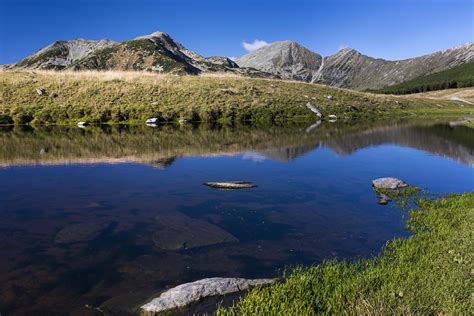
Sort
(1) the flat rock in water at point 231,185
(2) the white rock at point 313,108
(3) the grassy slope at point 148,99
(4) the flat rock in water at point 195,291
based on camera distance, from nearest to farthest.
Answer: (4) the flat rock in water at point 195,291 < (1) the flat rock in water at point 231,185 < (3) the grassy slope at point 148,99 < (2) the white rock at point 313,108

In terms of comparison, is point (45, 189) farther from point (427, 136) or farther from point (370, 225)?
point (427, 136)

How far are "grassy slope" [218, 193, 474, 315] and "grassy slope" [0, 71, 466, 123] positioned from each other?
167 feet

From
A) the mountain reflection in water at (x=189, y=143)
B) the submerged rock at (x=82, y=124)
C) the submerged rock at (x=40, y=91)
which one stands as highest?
the submerged rock at (x=40, y=91)

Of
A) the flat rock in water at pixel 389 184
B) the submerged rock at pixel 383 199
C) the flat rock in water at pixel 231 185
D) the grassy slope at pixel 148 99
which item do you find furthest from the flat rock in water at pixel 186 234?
the grassy slope at pixel 148 99

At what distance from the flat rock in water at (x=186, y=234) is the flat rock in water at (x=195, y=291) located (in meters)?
3.29

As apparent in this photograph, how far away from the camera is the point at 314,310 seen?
8977 mm

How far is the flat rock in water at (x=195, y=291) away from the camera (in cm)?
944

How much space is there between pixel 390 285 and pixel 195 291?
492 cm

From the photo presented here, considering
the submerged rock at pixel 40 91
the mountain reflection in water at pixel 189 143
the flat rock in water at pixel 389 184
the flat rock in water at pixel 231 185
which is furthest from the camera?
the submerged rock at pixel 40 91

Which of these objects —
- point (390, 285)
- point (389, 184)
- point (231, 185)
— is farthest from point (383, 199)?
point (390, 285)

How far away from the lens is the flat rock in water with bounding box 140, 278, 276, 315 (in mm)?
9438

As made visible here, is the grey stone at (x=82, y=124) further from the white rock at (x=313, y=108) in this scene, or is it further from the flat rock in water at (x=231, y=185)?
the white rock at (x=313, y=108)

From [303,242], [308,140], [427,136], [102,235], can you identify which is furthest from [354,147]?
[102,235]

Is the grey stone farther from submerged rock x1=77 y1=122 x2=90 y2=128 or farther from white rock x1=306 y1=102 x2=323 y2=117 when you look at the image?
white rock x1=306 y1=102 x2=323 y2=117
